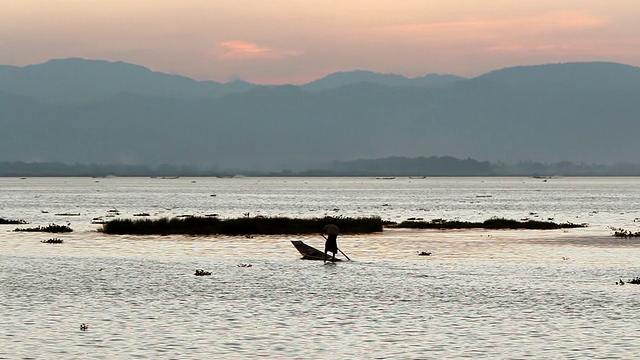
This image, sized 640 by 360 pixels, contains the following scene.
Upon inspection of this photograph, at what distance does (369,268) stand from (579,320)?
20.9 meters

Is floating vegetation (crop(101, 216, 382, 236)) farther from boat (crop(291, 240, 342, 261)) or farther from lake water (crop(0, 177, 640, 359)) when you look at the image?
boat (crop(291, 240, 342, 261))

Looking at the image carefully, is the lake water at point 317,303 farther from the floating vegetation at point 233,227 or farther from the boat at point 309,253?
the floating vegetation at point 233,227

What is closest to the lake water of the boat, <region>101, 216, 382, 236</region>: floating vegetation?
the boat

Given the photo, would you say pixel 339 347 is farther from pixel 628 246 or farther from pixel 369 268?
pixel 628 246

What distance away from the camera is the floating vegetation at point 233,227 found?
8688cm

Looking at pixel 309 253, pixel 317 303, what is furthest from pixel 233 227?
pixel 317 303

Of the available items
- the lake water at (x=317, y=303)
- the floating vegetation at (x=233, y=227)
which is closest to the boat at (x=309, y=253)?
the lake water at (x=317, y=303)

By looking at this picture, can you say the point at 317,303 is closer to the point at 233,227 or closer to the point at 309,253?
the point at 309,253

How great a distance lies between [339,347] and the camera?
2944 centimetres

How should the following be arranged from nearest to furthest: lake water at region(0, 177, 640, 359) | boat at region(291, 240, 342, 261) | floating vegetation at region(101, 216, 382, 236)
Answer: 1. lake water at region(0, 177, 640, 359)
2. boat at region(291, 240, 342, 261)
3. floating vegetation at region(101, 216, 382, 236)

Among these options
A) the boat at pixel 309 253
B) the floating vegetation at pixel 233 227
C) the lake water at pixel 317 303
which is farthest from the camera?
the floating vegetation at pixel 233 227

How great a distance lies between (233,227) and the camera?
87.2m

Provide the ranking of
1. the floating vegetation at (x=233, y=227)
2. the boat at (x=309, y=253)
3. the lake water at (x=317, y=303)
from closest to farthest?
1. the lake water at (x=317, y=303)
2. the boat at (x=309, y=253)
3. the floating vegetation at (x=233, y=227)

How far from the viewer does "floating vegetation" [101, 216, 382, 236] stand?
86.9m
